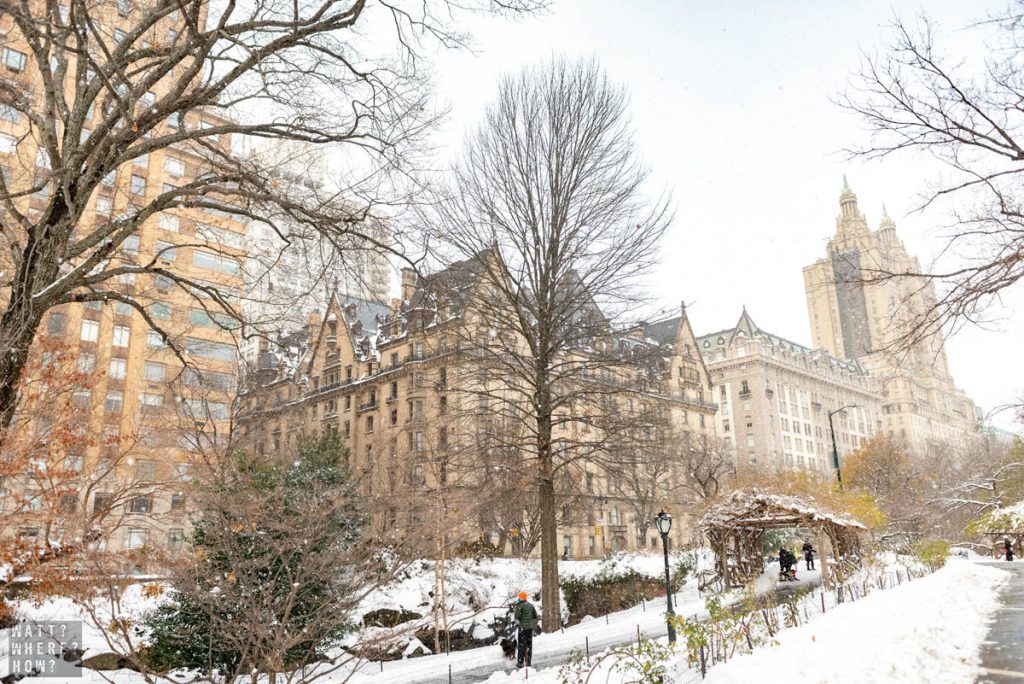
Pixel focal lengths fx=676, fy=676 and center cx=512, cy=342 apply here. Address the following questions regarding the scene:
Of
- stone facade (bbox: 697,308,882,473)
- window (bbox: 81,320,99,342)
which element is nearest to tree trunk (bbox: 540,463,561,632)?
window (bbox: 81,320,99,342)

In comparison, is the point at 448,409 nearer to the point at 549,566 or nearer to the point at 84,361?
the point at 549,566

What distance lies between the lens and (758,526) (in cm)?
2812

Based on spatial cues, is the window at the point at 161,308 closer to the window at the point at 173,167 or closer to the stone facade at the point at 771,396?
the window at the point at 173,167

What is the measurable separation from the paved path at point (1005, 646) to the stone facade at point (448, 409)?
9168 millimetres

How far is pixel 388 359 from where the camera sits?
58031 mm

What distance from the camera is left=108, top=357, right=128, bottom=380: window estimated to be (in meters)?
47.1

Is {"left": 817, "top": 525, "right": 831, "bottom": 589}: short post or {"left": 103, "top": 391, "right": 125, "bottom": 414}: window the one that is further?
{"left": 103, "top": 391, "right": 125, "bottom": 414}: window

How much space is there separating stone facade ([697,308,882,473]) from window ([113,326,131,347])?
253 ft

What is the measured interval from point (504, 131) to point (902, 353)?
15.1m

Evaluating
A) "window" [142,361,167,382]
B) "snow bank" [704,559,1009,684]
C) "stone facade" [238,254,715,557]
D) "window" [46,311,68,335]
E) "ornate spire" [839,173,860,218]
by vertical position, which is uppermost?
"ornate spire" [839,173,860,218]

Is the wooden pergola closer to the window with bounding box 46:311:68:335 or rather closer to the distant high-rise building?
the distant high-rise building

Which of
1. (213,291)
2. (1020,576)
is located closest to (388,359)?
(1020,576)

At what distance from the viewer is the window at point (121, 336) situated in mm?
47594

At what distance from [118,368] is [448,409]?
112 feet
